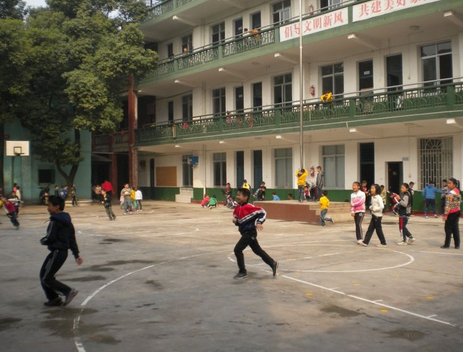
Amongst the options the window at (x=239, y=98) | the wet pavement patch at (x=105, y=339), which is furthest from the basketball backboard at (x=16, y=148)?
the wet pavement patch at (x=105, y=339)

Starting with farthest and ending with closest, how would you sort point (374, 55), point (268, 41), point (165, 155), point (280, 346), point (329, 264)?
point (165, 155) → point (268, 41) → point (374, 55) → point (329, 264) → point (280, 346)

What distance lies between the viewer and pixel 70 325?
6.65 meters

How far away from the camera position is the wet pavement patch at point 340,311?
692 centimetres

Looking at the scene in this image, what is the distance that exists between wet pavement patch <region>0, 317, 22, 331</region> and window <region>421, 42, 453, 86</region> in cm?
2112

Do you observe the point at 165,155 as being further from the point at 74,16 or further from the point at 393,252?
the point at 393,252

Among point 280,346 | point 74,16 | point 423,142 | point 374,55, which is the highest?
point 74,16

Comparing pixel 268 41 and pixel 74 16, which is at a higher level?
pixel 74 16

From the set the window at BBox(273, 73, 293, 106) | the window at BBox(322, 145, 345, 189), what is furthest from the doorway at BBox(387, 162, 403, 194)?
the window at BBox(273, 73, 293, 106)

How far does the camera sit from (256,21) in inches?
1254

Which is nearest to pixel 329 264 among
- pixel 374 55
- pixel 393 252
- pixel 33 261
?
pixel 393 252

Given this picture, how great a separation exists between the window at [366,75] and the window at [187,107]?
1449cm

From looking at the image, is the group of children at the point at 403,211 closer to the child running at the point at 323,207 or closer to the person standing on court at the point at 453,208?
the person standing on court at the point at 453,208

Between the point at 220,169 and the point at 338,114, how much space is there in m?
12.1

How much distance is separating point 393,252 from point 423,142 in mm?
13109
